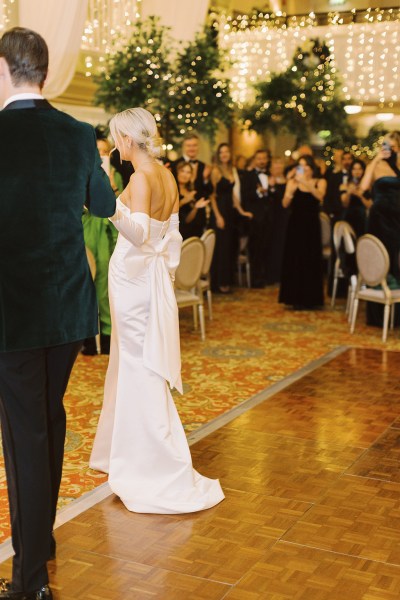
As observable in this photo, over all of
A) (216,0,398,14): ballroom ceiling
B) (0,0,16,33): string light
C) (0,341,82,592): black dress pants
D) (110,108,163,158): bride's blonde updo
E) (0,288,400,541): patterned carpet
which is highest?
(216,0,398,14): ballroom ceiling

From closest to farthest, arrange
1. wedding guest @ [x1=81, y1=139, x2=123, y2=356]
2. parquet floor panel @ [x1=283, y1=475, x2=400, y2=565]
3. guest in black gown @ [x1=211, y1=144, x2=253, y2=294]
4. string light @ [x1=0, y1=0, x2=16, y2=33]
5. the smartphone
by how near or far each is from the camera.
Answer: parquet floor panel @ [x1=283, y1=475, x2=400, y2=565]
wedding guest @ [x1=81, y1=139, x2=123, y2=356]
the smartphone
string light @ [x1=0, y1=0, x2=16, y2=33]
guest in black gown @ [x1=211, y1=144, x2=253, y2=294]

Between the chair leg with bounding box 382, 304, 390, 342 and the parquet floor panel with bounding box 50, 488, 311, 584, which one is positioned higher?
the chair leg with bounding box 382, 304, 390, 342

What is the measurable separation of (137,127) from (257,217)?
7.41m

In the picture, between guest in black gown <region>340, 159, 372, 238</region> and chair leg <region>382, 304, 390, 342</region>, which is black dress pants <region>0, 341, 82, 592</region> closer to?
chair leg <region>382, 304, 390, 342</region>

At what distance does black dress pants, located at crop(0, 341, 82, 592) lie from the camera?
2602mm

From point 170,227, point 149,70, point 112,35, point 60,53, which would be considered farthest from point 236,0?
point 170,227

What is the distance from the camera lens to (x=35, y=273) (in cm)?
255

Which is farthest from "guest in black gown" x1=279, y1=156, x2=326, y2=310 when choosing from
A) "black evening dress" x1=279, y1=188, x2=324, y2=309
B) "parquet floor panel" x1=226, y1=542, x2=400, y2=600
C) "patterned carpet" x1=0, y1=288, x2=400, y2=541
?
"parquet floor panel" x1=226, y1=542, x2=400, y2=600

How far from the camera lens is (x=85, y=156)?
103 inches

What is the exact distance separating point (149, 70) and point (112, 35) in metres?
1.59

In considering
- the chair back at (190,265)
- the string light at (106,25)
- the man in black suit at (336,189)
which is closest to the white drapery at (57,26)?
the chair back at (190,265)

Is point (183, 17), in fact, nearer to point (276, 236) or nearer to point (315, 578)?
point (276, 236)

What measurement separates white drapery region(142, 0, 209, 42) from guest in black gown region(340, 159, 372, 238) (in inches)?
93.5

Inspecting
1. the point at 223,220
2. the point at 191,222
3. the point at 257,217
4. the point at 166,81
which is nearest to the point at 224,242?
the point at 223,220
